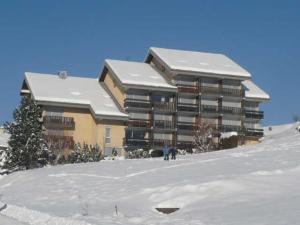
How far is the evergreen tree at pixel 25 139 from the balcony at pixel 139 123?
679 inches

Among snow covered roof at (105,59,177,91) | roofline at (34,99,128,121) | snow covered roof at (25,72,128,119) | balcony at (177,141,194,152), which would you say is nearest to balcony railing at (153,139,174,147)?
balcony at (177,141,194,152)

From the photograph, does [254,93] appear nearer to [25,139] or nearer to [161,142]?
[161,142]

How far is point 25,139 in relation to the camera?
45.6 metres

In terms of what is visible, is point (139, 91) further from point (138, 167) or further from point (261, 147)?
point (138, 167)

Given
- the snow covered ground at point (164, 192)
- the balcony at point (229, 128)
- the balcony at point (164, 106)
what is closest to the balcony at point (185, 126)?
the balcony at point (164, 106)

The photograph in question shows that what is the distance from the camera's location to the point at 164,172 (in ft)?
105

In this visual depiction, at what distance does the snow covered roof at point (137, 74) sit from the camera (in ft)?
207

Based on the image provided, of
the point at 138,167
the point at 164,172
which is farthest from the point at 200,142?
the point at 164,172

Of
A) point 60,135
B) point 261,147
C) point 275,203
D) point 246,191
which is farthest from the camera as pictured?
point 60,135

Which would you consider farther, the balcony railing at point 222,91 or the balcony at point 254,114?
the balcony at point 254,114

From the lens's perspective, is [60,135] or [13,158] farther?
[60,135]

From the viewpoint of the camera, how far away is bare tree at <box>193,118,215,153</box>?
59.3 metres

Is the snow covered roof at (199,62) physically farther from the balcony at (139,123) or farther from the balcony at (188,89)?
the balcony at (139,123)

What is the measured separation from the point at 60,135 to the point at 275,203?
141ft
